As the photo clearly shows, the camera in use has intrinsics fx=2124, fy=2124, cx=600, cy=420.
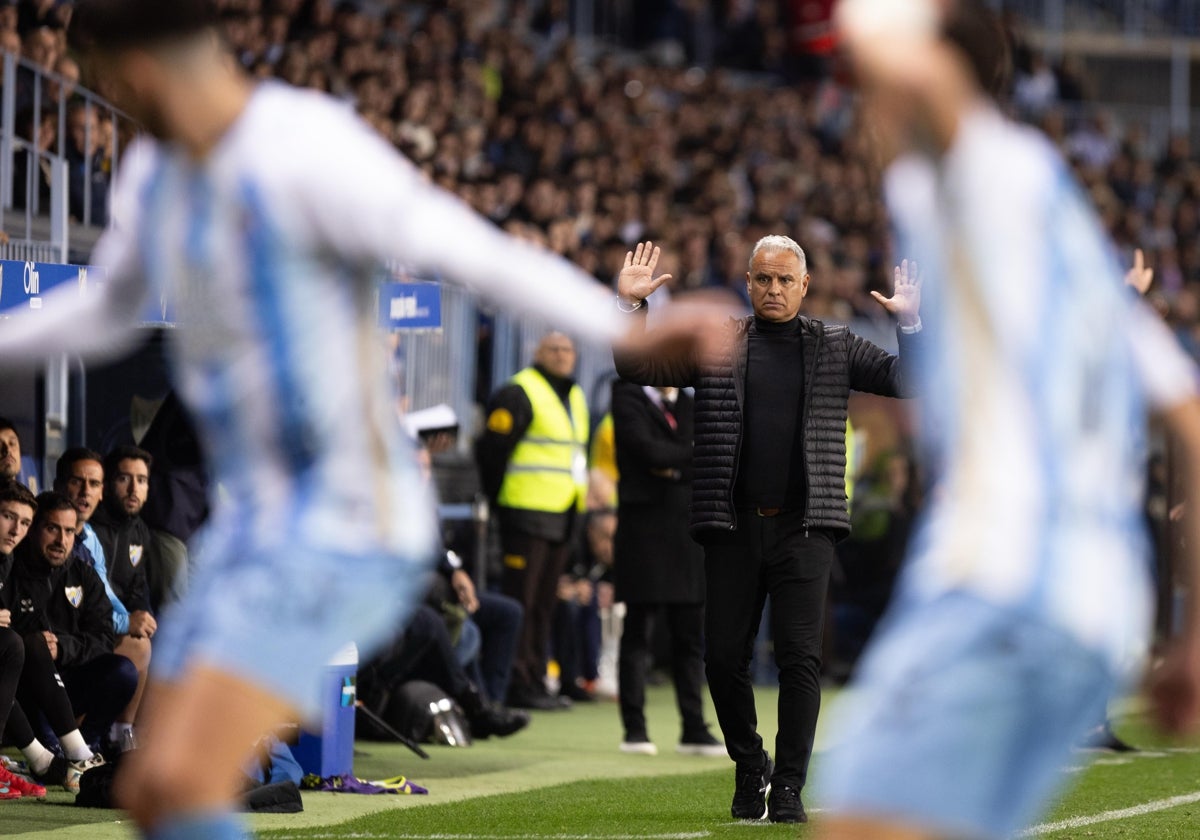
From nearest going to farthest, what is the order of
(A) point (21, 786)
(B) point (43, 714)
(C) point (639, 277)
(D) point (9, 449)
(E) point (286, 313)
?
(E) point (286, 313), (C) point (639, 277), (A) point (21, 786), (B) point (43, 714), (D) point (9, 449)

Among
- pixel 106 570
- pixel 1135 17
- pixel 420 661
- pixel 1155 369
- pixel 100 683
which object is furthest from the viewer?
pixel 1135 17

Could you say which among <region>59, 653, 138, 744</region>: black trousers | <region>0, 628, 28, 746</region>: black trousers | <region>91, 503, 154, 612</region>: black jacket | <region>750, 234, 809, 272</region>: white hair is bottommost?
<region>59, 653, 138, 744</region>: black trousers

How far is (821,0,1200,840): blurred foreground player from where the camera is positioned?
132 inches

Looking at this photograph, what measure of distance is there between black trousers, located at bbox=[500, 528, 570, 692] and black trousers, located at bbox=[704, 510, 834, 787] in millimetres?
5368

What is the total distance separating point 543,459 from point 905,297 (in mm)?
6583

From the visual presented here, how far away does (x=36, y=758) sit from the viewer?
9.81 metres

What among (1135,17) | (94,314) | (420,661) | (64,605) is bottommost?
(420,661)

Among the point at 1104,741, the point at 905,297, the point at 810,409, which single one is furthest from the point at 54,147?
the point at 1104,741

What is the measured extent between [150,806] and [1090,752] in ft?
31.4

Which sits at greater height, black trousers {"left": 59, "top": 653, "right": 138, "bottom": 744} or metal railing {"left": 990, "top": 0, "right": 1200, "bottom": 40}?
metal railing {"left": 990, "top": 0, "right": 1200, "bottom": 40}

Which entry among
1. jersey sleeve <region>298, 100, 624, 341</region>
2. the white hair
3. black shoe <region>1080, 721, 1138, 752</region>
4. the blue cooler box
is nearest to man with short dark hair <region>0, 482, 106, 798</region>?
the blue cooler box

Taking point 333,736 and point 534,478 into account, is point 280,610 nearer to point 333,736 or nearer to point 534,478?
point 333,736

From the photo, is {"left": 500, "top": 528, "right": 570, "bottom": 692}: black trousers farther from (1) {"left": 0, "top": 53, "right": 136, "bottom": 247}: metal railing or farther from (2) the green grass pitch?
(1) {"left": 0, "top": 53, "right": 136, "bottom": 247}: metal railing

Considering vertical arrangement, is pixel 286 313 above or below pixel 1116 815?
above
